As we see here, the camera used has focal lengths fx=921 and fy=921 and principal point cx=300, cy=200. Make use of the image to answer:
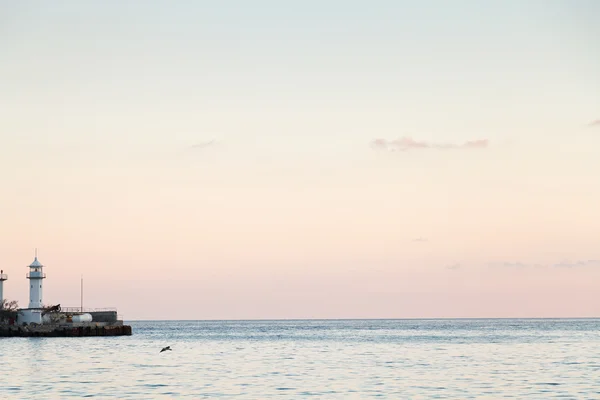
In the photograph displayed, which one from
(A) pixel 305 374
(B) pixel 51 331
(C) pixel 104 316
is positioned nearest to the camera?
(A) pixel 305 374

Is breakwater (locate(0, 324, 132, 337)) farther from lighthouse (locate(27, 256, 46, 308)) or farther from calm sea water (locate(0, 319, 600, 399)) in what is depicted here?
calm sea water (locate(0, 319, 600, 399))

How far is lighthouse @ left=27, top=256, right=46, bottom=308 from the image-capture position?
14112 cm

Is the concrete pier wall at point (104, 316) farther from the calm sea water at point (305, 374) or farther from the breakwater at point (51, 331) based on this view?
the calm sea water at point (305, 374)

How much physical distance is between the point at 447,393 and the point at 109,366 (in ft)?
109

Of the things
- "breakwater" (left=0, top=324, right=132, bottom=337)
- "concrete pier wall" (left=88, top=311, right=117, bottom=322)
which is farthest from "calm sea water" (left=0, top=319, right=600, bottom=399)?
"concrete pier wall" (left=88, top=311, right=117, bottom=322)

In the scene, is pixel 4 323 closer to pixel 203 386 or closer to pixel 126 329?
pixel 126 329

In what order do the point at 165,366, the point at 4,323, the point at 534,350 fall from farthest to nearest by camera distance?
the point at 4,323 < the point at 534,350 < the point at 165,366

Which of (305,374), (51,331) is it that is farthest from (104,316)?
(305,374)

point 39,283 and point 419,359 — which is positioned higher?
point 39,283

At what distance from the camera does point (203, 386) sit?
5931 cm

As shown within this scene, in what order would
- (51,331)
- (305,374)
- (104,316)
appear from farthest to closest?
1. (104,316)
2. (51,331)
3. (305,374)

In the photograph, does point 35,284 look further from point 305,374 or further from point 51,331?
point 305,374

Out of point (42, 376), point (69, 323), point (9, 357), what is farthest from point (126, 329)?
point (42, 376)

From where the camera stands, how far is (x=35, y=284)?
14125 centimetres
